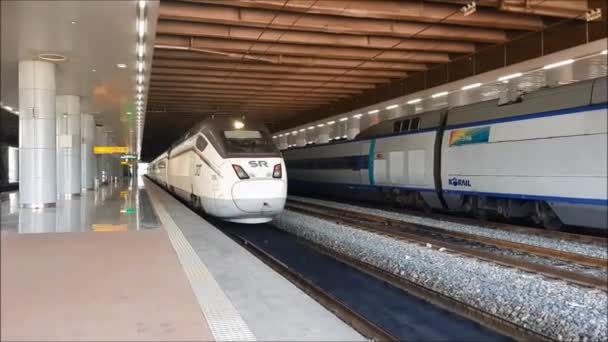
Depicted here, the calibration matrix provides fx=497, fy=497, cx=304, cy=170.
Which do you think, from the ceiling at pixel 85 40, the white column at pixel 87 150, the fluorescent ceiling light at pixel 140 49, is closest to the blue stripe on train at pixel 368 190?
the ceiling at pixel 85 40

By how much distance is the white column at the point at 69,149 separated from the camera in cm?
1894

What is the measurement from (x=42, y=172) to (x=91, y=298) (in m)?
11.3

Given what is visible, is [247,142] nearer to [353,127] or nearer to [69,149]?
[69,149]

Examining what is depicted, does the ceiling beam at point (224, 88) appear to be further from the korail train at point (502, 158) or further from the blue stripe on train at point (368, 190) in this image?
the korail train at point (502, 158)

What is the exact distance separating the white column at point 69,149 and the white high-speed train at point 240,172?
8.79 m

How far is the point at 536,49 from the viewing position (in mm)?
14148

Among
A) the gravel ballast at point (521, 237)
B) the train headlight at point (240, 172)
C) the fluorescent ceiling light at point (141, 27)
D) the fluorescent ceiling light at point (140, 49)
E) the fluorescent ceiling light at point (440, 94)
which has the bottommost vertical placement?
the gravel ballast at point (521, 237)

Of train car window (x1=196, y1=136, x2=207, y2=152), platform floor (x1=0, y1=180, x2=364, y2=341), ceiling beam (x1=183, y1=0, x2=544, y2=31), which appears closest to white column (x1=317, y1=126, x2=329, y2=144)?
train car window (x1=196, y1=136, x2=207, y2=152)

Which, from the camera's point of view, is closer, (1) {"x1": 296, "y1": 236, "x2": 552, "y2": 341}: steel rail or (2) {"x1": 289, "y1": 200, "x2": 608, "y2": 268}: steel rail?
(1) {"x1": 296, "y1": 236, "x2": 552, "y2": 341}: steel rail

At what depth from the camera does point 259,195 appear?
1122 centimetres

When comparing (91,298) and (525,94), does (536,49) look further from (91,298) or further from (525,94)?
(91,298)

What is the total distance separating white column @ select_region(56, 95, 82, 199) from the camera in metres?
18.9

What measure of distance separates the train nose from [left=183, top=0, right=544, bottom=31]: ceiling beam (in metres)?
4.10

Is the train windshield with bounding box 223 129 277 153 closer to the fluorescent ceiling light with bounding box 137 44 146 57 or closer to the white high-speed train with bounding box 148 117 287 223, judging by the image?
the white high-speed train with bounding box 148 117 287 223
